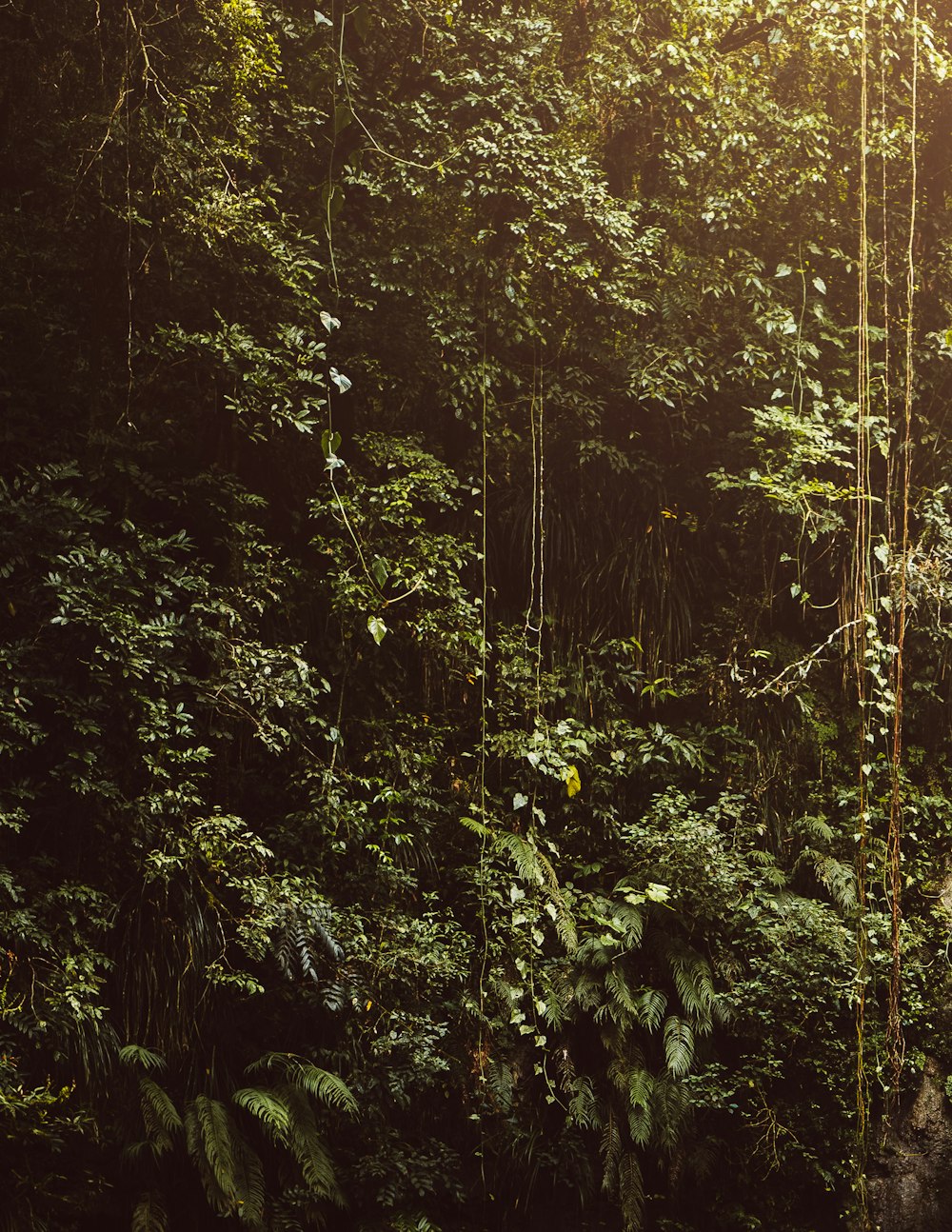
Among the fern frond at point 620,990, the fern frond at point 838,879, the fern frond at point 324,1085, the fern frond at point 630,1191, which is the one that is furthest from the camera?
the fern frond at point 838,879

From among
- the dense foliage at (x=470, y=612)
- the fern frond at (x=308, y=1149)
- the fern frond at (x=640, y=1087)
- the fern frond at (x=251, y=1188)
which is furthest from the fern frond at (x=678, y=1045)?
the fern frond at (x=251, y=1188)

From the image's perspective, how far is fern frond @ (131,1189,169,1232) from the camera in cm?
429

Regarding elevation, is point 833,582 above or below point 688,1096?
above

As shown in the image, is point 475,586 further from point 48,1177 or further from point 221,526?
point 48,1177

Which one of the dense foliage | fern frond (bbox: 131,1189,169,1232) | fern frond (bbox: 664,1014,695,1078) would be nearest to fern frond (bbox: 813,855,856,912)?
the dense foliage

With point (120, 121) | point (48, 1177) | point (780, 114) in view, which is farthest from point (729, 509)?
point (48, 1177)

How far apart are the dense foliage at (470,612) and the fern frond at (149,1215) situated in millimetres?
55

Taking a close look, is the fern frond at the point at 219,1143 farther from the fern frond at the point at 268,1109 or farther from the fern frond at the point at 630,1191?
the fern frond at the point at 630,1191

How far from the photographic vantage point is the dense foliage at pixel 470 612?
4539 mm

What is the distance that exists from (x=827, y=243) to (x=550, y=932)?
4243mm

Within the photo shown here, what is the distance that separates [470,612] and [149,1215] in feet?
9.76

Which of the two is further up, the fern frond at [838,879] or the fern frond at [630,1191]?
the fern frond at [838,879]

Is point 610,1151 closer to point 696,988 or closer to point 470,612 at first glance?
point 696,988

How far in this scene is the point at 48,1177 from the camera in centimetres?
405
